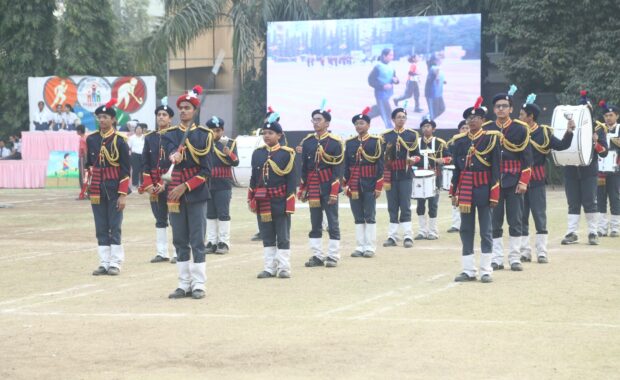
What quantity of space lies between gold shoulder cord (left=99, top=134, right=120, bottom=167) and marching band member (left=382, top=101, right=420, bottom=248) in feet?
16.3

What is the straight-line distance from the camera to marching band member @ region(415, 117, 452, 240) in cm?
2022

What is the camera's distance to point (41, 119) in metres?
42.2

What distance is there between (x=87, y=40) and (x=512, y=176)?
36962mm

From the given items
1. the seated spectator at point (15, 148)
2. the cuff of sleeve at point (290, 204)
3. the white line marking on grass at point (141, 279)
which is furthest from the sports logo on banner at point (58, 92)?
the cuff of sleeve at point (290, 204)

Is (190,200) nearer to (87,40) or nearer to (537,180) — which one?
(537,180)

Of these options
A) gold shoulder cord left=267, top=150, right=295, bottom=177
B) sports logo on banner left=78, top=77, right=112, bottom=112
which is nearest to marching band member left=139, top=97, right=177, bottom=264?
gold shoulder cord left=267, top=150, right=295, bottom=177

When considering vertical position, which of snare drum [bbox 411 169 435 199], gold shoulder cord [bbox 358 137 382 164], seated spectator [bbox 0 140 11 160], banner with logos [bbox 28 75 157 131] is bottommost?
seated spectator [bbox 0 140 11 160]

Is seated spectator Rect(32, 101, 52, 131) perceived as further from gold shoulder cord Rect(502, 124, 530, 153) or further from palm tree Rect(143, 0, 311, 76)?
gold shoulder cord Rect(502, 124, 530, 153)

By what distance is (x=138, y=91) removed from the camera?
41719 millimetres

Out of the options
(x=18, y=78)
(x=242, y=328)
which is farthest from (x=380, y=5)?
(x=242, y=328)

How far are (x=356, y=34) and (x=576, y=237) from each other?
76.5ft

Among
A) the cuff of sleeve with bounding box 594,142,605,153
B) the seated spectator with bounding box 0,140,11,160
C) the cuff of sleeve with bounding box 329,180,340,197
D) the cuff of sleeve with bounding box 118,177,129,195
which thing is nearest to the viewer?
the cuff of sleeve with bounding box 118,177,129,195

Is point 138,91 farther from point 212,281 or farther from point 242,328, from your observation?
point 242,328

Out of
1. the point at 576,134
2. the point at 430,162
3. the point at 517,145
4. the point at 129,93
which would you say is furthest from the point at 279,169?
the point at 129,93
